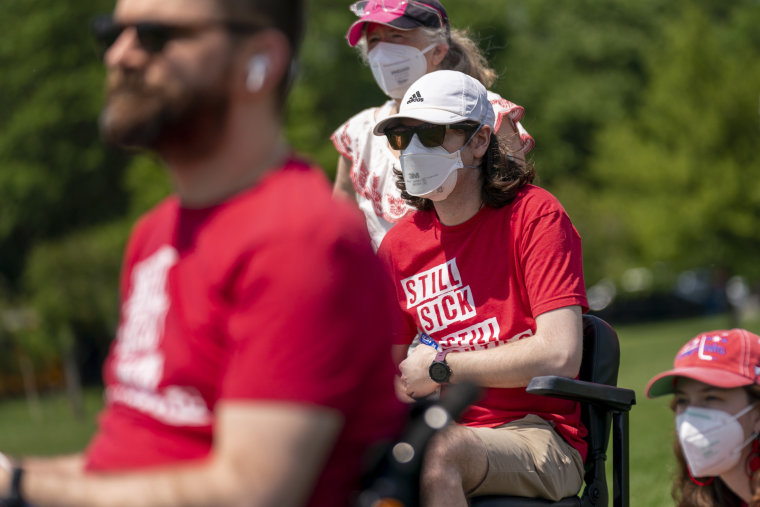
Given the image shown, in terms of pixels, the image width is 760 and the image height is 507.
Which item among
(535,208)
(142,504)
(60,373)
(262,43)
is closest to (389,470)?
(142,504)

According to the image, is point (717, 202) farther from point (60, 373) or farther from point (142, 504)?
point (142, 504)

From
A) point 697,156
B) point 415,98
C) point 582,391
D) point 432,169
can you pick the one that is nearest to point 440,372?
point 582,391

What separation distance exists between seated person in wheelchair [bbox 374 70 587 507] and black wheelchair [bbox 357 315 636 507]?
0.05m

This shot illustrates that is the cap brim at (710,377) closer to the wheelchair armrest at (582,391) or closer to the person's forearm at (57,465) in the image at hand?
the wheelchair armrest at (582,391)

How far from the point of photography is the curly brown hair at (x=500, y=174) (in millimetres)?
3445

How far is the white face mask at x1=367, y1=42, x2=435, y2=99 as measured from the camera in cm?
437

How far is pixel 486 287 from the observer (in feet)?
11.0

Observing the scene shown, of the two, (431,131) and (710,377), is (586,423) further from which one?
(431,131)

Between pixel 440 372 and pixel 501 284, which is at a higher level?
pixel 501 284

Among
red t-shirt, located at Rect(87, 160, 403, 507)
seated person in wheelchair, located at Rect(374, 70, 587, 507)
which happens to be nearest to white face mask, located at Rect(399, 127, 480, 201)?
seated person in wheelchair, located at Rect(374, 70, 587, 507)

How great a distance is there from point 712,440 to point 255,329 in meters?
2.42

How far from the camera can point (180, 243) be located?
180cm

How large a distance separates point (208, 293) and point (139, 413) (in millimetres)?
277

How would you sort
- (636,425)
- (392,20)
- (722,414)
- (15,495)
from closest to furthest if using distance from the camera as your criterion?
1. (15,495)
2. (722,414)
3. (392,20)
4. (636,425)
